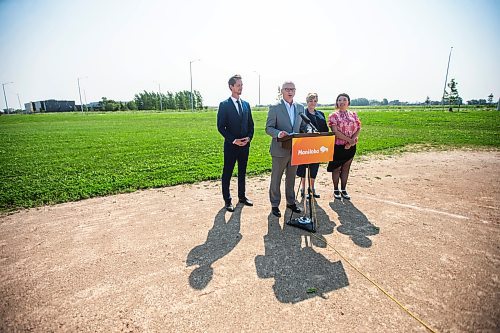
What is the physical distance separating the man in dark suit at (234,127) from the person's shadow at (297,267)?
61.1 inches

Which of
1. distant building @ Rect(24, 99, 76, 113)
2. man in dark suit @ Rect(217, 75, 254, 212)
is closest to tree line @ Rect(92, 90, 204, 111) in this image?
distant building @ Rect(24, 99, 76, 113)

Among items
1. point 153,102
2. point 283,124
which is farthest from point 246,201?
point 153,102

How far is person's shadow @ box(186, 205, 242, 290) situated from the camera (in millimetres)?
3227

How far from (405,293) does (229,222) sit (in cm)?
283

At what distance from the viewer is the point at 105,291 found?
9.87 ft

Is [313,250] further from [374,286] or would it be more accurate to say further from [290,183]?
[290,183]

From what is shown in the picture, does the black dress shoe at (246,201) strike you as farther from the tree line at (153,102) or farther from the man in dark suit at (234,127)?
the tree line at (153,102)

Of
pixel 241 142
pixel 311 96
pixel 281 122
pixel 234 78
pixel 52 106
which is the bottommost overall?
pixel 241 142

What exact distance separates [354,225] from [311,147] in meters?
1.68

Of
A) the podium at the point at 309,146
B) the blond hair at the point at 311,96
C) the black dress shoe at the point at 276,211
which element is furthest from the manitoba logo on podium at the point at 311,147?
the blond hair at the point at 311,96

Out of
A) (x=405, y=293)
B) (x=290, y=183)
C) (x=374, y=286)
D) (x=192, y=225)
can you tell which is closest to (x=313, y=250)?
(x=374, y=286)

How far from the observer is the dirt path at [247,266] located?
260 centimetres

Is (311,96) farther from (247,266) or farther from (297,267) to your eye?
(247,266)

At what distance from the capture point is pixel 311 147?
4.01 meters
